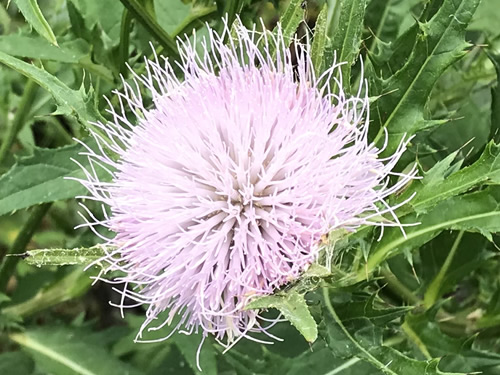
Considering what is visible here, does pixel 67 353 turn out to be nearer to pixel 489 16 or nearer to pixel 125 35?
pixel 125 35

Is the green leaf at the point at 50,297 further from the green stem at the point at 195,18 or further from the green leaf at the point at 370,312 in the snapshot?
the green leaf at the point at 370,312

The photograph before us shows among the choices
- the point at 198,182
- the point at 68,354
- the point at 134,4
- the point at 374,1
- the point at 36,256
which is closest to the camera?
the point at 36,256

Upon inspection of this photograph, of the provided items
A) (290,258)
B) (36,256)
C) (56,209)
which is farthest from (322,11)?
(56,209)

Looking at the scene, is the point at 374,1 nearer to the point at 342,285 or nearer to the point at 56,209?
the point at 342,285

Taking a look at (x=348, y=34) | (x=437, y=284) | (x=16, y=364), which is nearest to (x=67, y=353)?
(x=16, y=364)

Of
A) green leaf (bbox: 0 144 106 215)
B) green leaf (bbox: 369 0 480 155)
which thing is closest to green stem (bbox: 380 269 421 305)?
green leaf (bbox: 369 0 480 155)

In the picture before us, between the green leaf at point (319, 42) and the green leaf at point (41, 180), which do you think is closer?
the green leaf at point (319, 42)

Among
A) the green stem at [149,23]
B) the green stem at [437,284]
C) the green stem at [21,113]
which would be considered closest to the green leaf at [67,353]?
the green stem at [21,113]

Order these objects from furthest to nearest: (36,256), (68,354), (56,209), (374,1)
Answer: (56,209)
(68,354)
(374,1)
(36,256)
